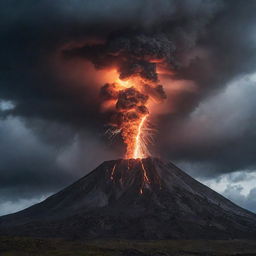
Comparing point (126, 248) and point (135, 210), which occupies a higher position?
point (135, 210)

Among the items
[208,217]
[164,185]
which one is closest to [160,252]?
[208,217]

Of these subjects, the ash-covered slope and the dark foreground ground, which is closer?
the dark foreground ground

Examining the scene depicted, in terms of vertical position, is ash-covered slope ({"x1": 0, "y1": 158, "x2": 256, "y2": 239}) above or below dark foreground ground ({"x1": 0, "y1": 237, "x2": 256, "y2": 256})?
above

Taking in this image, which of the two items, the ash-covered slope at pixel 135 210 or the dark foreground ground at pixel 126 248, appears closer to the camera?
the dark foreground ground at pixel 126 248

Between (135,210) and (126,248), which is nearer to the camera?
(126,248)
